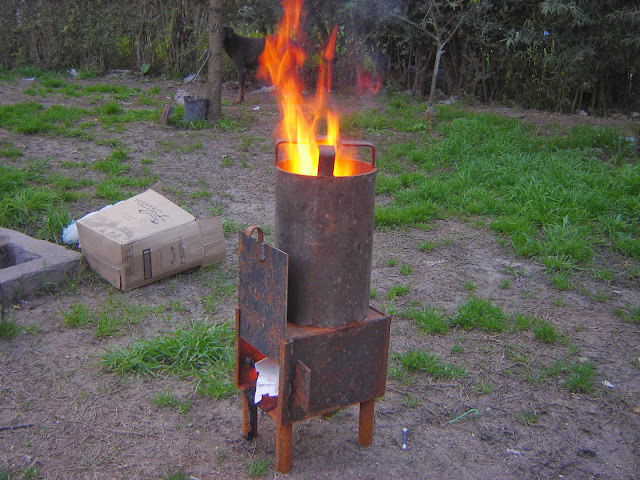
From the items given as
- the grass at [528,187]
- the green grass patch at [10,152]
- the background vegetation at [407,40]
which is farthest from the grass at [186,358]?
the background vegetation at [407,40]

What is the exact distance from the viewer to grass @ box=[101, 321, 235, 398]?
9.75ft

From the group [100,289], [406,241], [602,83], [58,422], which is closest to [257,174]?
[406,241]

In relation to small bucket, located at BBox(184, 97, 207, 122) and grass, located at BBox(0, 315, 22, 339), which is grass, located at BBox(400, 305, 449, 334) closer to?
grass, located at BBox(0, 315, 22, 339)

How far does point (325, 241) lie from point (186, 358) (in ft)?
4.34

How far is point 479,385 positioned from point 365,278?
1.15 metres

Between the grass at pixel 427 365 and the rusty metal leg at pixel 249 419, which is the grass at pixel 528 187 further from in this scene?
the rusty metal leg at pixel 249 419

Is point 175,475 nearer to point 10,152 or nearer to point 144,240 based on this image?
point 144,240

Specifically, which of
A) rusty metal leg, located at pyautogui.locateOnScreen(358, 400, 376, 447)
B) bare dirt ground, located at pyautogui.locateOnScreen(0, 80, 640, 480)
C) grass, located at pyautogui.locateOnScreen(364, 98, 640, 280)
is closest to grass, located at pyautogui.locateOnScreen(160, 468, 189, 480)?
bare dirt ground, located at pyautogui.locateOnScreen(0, 80, 640, 480)

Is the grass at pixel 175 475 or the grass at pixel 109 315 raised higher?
the grass at pixel 109 315

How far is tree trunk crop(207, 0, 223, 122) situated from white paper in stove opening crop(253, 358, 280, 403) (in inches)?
242

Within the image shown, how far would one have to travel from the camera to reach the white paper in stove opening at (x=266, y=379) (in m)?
2.41

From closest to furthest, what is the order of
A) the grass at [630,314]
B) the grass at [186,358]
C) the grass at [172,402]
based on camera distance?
the grass at [172,402] → the grass at [186,358] → the grass at [630,314]

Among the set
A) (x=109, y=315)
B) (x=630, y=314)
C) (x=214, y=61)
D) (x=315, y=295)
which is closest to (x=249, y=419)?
(x=315, y=295)

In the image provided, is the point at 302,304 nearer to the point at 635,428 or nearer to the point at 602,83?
the point at 635,428
